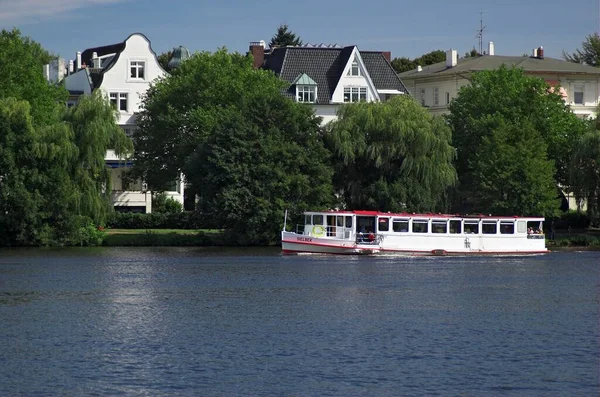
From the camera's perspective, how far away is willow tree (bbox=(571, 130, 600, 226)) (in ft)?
313

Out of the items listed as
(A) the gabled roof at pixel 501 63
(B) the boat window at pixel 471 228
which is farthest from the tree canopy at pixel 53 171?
(A) the gabled roof at pixel 501 63

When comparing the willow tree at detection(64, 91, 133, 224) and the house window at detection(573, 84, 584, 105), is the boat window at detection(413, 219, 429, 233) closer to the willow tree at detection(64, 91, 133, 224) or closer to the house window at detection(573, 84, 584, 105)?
the willow tree at detection(64, 91, 133, 224)

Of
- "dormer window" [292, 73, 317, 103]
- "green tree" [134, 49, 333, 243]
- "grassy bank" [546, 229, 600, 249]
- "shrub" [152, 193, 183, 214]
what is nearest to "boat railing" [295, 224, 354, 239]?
"green tree" [134, 49, 333, 243]

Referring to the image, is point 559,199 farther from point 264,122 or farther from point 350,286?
point 350,286

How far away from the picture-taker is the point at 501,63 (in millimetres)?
123625

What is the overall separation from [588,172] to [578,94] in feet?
101

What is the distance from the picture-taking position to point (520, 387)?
37.1 m

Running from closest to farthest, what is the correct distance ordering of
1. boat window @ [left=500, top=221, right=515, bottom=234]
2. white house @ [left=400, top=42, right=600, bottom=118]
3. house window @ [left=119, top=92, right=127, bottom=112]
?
1. boat window @ [left=500, top=221, right=515, bottom=234]
2. house window @ [left=119, top=92, right=127, bottom=112]
3. white house @ [left=400, top=42, right=600, bottom=118]

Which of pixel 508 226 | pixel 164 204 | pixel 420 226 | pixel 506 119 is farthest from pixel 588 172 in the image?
pixel 164 204

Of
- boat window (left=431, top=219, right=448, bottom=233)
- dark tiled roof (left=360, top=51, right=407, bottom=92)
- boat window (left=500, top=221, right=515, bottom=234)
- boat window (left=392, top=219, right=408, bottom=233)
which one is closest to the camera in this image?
boat window (left=392, top=219, right=408, bottom=233)

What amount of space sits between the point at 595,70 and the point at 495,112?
28.2m

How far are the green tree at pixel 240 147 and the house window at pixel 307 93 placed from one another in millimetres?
10729

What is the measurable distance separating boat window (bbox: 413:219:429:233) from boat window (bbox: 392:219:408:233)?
833 millimetres

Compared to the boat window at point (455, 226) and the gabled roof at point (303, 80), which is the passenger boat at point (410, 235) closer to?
the boat window at point (455, 226)
